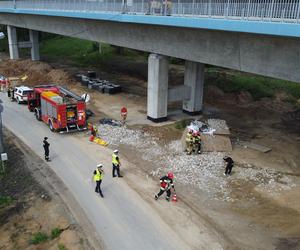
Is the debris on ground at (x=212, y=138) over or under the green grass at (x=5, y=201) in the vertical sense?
over

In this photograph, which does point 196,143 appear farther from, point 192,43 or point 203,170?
point 192,43

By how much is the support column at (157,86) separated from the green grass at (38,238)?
1539 cm

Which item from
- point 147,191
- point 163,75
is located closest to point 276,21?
point 147,191

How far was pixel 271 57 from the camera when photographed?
1819cm

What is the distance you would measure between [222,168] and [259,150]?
417cm

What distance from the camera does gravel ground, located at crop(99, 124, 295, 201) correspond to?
19.0 meters

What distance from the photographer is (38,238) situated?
46.4ft

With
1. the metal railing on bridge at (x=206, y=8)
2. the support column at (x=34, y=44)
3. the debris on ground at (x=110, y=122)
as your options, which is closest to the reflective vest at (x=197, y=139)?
the metal railing on bridge at (x=206, y=8)

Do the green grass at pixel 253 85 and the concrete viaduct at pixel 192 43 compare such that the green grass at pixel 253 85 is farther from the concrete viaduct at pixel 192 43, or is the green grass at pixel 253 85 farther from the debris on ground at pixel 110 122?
the debris on ground at pixel 110 122

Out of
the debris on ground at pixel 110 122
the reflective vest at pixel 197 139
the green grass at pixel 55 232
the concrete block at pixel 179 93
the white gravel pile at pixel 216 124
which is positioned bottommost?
the green grass at pixel 55 232

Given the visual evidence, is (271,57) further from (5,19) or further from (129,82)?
(5,19)

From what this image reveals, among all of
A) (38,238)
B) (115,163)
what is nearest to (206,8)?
(115,163)

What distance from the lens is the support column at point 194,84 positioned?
29469 mm

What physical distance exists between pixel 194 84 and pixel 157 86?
375 centimetres
